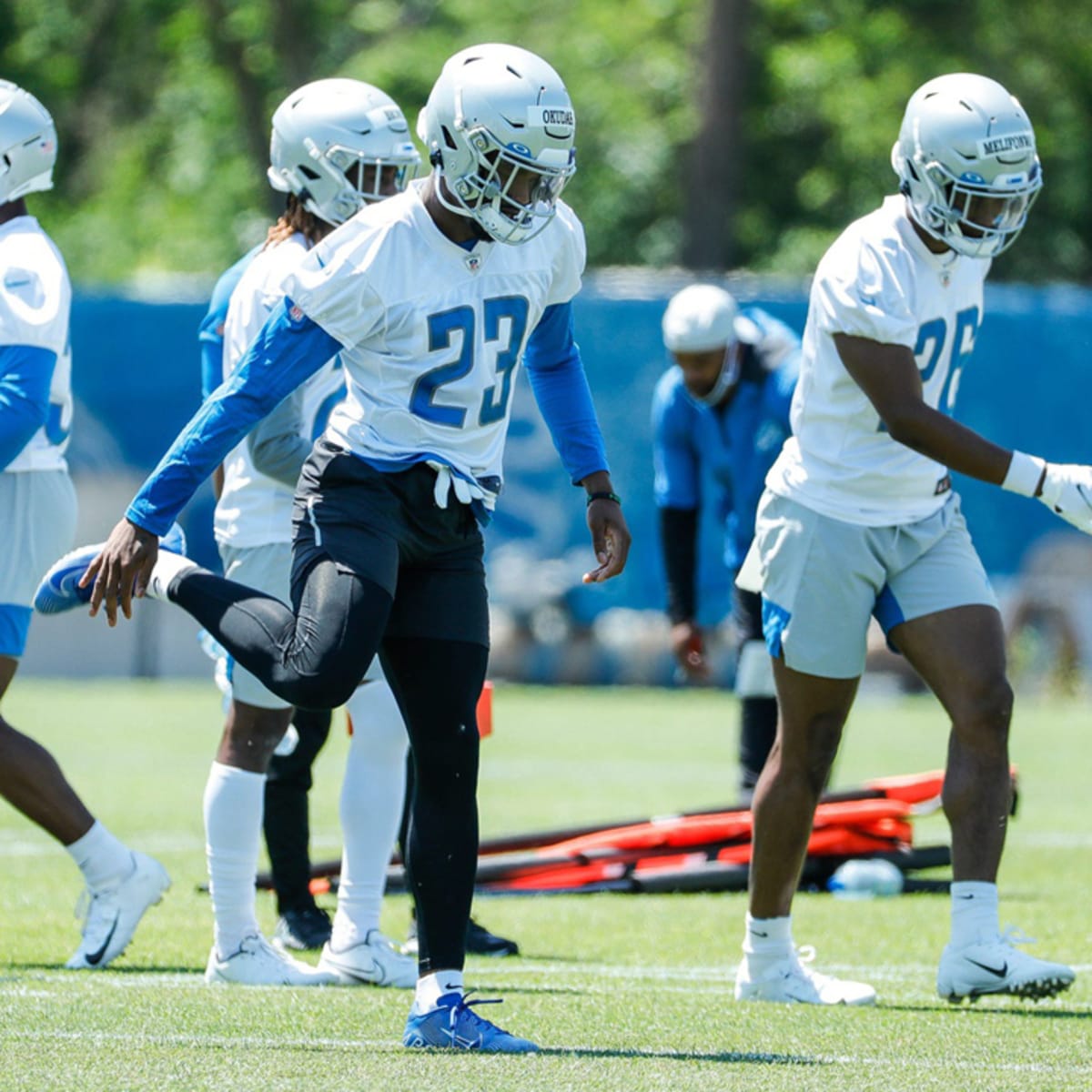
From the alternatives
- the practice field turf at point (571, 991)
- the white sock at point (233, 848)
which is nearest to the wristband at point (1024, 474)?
the practice field turf at point (571, 991)

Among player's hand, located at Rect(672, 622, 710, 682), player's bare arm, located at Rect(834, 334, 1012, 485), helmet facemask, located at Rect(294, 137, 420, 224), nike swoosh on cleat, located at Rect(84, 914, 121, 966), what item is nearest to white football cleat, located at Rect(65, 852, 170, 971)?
nike swoosh on cleat, located at Rect(84, 914, 121, 966)

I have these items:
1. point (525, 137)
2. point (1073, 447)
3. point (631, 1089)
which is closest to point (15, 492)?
point (525, 137)

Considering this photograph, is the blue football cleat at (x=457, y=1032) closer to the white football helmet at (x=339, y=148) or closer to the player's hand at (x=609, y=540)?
the player's hand at (x=609, y=540)

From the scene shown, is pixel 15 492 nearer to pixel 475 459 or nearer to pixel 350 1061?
pixel 475 459

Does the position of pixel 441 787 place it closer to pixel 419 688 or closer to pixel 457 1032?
pixel 419 688

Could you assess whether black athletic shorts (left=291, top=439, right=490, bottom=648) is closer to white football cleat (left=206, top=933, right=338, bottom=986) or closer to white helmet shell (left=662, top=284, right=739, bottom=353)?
white football cleat (left=206, top=933, right=338, bottom=986)

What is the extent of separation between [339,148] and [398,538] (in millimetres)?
1505

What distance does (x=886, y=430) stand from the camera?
18.5ft

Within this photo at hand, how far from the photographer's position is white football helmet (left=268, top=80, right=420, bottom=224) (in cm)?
601

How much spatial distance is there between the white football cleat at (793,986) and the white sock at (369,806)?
99 cm

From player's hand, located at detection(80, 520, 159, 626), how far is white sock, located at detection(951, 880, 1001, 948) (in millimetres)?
2175

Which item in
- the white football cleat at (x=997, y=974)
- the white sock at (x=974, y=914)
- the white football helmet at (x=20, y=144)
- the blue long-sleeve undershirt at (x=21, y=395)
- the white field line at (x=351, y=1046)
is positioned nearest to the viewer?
the white field line at (x=351, y=1046)

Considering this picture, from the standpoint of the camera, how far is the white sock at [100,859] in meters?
6.13

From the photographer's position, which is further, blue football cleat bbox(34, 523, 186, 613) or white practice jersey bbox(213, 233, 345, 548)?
white practice jersey bbox(213, 233, 345, 548)
